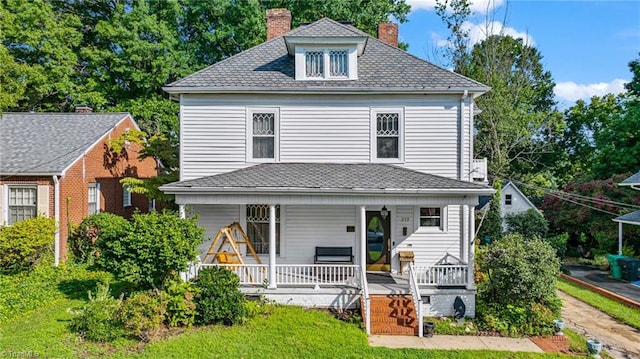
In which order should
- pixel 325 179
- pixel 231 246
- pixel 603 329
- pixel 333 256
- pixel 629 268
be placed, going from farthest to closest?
1. pixel 629 268
2. pixel 333 256
3. pixel 231 246
4. pixel 325 179
5. pixel 603 329

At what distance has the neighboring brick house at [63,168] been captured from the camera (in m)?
14.2

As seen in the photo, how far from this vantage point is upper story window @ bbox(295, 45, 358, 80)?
12.5m

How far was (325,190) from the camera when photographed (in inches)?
407

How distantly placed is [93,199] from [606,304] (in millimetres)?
20293

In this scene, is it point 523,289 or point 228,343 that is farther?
point 523,289

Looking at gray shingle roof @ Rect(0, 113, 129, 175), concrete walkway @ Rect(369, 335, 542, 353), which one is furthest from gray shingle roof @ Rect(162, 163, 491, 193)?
gray shingle roof @ Rect(0, 113, 129, 175)

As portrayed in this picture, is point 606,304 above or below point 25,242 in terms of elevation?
below

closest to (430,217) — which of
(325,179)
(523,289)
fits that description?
(523,289)

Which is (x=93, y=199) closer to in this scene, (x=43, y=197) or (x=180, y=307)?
(x=43, y=197)

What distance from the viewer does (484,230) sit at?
20922 millimetres

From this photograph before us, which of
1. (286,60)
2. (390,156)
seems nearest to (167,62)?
(286,60)

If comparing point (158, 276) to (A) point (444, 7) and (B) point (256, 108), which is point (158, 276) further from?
(A) point (444, 7)

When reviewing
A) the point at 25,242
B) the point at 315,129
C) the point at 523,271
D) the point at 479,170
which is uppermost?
the point at 315,129

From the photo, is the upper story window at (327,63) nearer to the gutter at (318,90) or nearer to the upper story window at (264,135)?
the gutter at (318,90)
